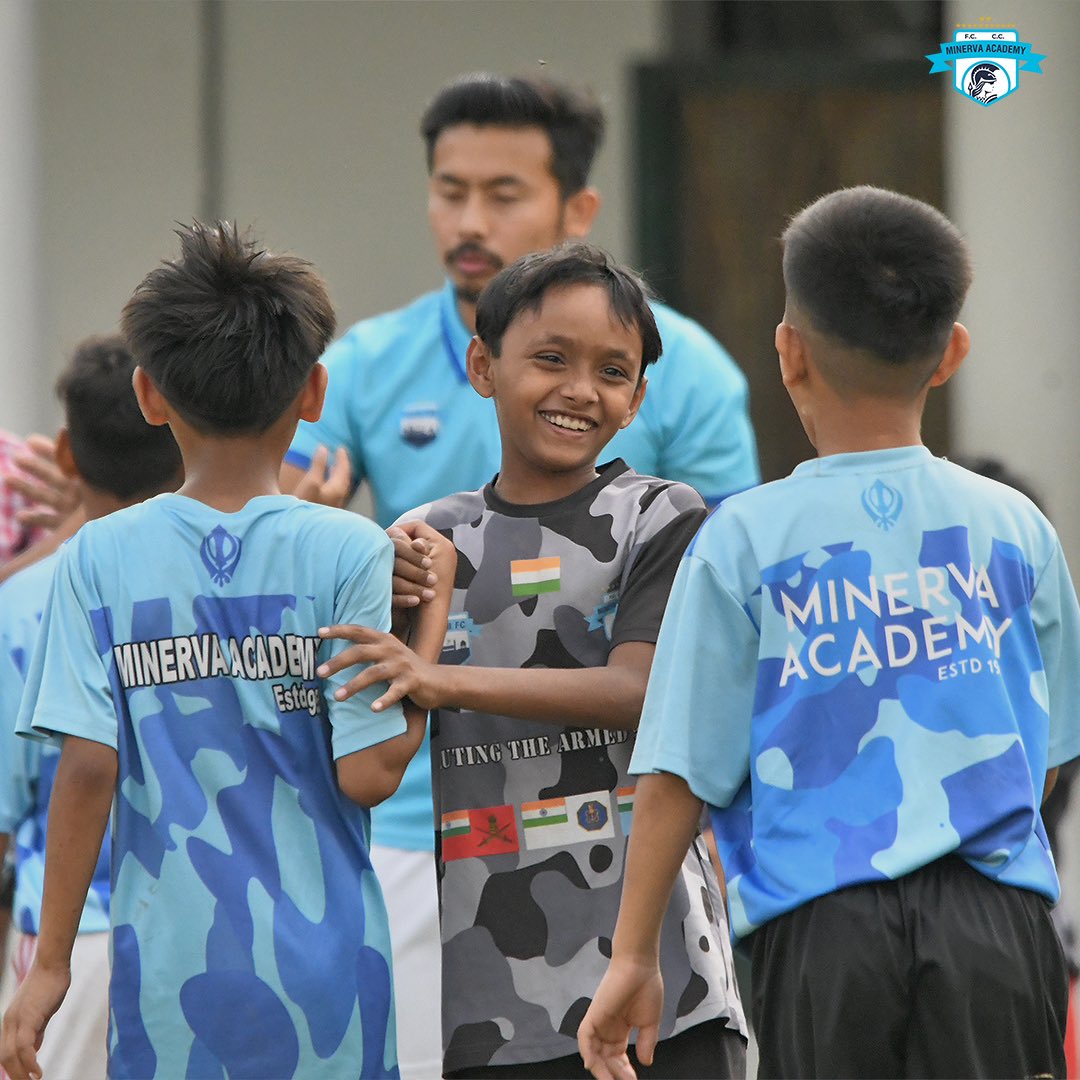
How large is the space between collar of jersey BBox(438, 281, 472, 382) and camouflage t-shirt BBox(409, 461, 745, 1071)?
1.21 metres

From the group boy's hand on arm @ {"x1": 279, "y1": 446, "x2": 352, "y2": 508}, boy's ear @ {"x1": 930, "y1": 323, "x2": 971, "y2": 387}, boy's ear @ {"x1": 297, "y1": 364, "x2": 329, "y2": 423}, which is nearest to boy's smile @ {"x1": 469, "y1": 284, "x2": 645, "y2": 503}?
boy's ear @ {"x1": 297, "y1": 364, "x2": 329, "y2": 423}

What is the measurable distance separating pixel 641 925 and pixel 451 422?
164 cm

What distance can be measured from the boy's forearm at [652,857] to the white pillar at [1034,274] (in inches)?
137

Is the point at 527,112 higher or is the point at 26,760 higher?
the point at 527,112

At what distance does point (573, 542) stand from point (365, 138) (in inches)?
161

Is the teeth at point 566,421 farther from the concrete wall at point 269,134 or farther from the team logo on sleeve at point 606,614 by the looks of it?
the concrete wall at point 269,134

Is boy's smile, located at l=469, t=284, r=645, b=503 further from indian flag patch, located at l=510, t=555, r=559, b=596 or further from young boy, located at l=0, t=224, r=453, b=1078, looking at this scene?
young boy, located at l=0, t=224, r=453, b=1078

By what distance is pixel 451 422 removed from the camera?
3924 millimetres

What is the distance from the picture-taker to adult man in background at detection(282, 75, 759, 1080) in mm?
3680

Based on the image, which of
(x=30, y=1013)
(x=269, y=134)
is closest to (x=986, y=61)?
(x=269, y=134)

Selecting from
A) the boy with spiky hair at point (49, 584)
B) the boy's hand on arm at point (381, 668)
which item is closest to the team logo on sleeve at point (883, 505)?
the boy's hand on arm at point (381, 668)

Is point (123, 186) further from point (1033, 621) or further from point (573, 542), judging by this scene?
point (1033, 621)

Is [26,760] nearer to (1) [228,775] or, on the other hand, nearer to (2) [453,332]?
(1) [228,775]

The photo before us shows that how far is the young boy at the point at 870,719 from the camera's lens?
2375 mm
